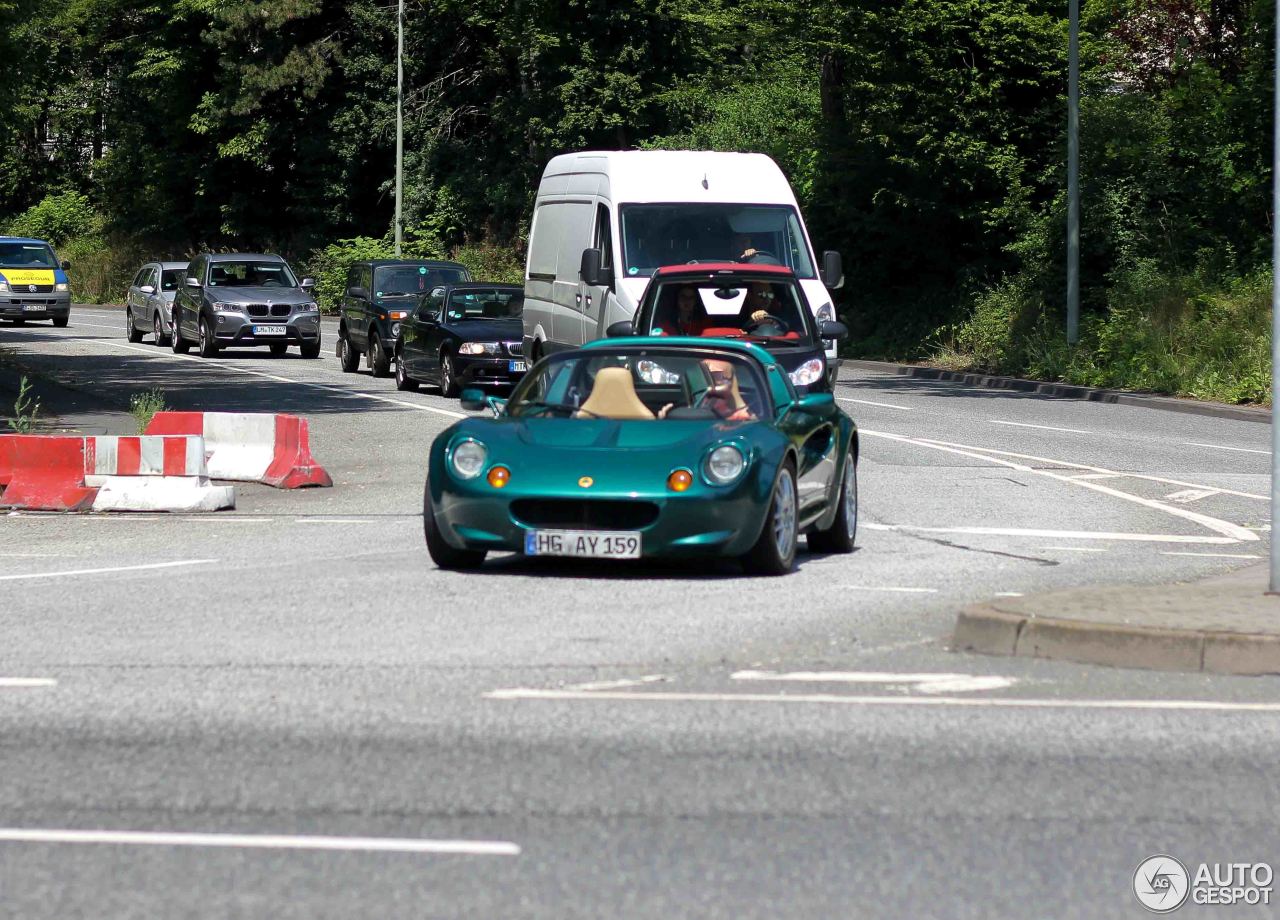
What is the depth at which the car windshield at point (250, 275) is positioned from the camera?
125ft

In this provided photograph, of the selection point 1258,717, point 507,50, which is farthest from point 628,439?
point 507,50

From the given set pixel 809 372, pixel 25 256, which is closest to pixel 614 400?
pixel 809 372

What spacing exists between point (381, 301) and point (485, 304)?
14.5 feet

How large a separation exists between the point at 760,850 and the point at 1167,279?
96.8 ft

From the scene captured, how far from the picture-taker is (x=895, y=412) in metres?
26.1

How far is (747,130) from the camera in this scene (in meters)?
52.4

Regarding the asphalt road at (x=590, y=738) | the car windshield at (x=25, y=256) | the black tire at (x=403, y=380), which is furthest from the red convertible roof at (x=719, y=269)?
the car windshield at (x=25, y=256)

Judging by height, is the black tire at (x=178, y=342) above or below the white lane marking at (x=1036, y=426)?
above

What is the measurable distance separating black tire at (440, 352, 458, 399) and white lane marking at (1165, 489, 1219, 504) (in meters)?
13.0

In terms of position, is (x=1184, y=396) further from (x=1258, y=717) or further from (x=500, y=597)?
(x=1258, y=717)

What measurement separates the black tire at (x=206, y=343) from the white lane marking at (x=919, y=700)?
1200 inches

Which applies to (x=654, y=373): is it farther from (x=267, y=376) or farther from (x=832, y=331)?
(x=267, y=376)

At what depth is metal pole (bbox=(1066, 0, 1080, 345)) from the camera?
3269cm

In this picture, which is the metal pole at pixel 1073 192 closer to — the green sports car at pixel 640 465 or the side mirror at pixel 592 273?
the side mirror at pixel 592 273
